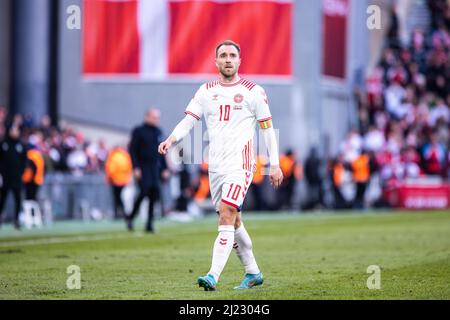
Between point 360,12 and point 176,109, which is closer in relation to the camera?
point 176,109

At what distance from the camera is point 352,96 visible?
4494 centimetres

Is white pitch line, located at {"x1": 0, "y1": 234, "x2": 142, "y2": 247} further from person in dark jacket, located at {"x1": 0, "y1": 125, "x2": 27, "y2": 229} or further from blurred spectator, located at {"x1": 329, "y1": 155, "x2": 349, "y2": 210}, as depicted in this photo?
blurred spectator, located at {"x1": 329, "y1": 155, "x2": 349, "y2": 210}

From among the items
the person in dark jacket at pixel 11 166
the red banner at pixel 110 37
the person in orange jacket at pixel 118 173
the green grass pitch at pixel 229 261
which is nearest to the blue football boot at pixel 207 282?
the green grass pitch at pixel 229 261

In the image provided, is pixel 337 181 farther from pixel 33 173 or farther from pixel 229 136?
pixel 229 136

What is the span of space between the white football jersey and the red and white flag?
2688 centimetres

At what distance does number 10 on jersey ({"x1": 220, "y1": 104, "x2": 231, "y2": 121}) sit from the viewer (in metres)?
12.2

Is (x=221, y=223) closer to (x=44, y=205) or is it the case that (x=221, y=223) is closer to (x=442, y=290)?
(x=442, y=290)

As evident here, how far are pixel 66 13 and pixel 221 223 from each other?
2654 centimetres

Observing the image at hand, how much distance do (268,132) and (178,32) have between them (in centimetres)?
2744

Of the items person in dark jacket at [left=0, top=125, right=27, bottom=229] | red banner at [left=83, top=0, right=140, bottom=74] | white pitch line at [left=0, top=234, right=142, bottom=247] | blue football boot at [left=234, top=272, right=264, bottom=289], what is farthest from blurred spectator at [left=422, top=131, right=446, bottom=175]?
blue football boot at [left=234, top=272, right=264, bottom=289]

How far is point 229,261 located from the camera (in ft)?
54.7

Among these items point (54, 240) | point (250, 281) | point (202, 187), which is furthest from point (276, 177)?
point (202, 187)
